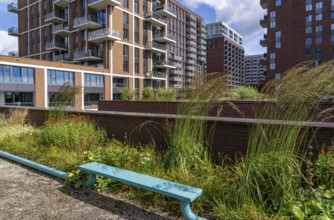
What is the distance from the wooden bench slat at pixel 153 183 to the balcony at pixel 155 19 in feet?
147

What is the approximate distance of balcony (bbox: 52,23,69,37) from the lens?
41.1m

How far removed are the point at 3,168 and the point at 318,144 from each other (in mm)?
6295

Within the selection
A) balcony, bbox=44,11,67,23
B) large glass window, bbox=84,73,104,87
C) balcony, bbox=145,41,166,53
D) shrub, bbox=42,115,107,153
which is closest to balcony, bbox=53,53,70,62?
balcony, bbox=44,11,67,23

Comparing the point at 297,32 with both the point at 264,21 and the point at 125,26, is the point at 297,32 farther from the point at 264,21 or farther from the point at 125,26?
the point at 125,26

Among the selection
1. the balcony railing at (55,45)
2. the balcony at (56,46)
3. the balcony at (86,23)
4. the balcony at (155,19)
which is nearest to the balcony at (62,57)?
the balcony at (56,46)

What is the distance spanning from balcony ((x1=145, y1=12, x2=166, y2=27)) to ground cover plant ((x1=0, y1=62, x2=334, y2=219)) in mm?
43722

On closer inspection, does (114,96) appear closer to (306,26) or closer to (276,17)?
(276,17)

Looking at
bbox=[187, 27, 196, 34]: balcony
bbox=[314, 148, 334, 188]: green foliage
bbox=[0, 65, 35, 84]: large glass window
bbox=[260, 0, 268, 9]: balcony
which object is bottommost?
bbox=[314, 148, 334, 188]: green foliage

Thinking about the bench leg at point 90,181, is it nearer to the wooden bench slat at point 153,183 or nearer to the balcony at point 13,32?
the wooden bench slat at point 153,183

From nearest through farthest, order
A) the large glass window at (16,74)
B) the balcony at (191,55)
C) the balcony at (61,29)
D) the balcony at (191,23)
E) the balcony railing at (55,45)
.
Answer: the large glass window at (16,74)
the balcony at (61,29)
the balcony railing at (55,45)
the balcony at (191,23)
the balcony at (191,55)

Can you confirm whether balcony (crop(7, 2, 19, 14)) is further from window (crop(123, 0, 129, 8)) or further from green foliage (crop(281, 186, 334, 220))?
green foliage (crop(281, 186, 334, 220))

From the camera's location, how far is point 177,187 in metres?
3.14

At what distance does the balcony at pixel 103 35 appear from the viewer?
36.2 meters

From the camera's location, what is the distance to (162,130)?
214 inches
